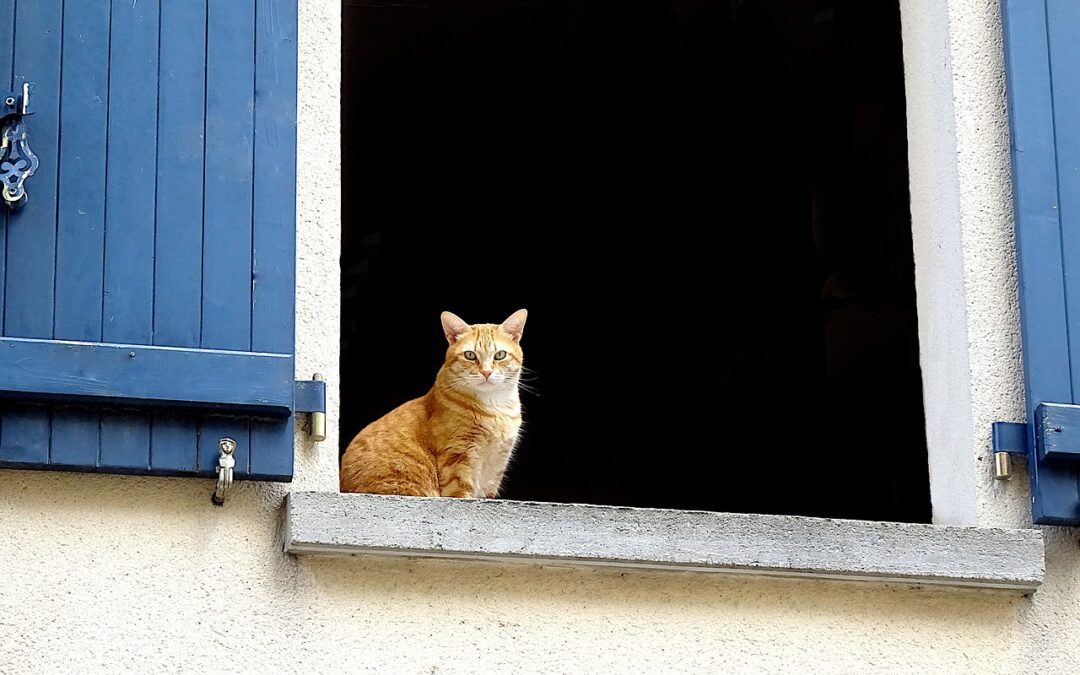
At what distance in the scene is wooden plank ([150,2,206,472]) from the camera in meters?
3.70

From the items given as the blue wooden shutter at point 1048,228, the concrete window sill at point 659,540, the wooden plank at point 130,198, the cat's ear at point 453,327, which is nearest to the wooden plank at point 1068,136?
the blue wooden shutter at point 1048,228

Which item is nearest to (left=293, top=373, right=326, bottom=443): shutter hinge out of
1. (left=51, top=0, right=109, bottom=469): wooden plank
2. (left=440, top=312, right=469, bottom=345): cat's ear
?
(left=51, top=0, right=109, bottom=469): wooden plank

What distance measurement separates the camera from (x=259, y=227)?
386 centimetres

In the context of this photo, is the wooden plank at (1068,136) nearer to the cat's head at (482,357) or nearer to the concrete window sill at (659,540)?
the concrete window sill at (659,540)

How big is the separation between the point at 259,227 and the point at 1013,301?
6.22ft

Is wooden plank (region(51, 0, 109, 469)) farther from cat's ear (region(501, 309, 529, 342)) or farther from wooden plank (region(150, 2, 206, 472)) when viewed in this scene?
cat's ear (region(501, 309, 529, 342))

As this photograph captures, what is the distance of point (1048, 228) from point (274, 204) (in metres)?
1.93

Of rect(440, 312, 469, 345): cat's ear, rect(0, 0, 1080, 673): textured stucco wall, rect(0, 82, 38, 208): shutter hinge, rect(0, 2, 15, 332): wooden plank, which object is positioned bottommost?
rect(0, 0, 1080, 673): textured stucco wall

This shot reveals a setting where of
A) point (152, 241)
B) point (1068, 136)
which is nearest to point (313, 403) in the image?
point (152, 241)

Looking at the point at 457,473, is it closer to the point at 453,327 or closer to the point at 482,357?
the point at 482,357

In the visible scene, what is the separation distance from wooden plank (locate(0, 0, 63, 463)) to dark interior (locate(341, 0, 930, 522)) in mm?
3212

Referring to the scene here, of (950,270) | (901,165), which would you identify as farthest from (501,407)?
(901,165)

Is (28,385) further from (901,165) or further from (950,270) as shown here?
(901,165)

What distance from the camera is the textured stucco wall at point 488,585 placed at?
363 centimetres
